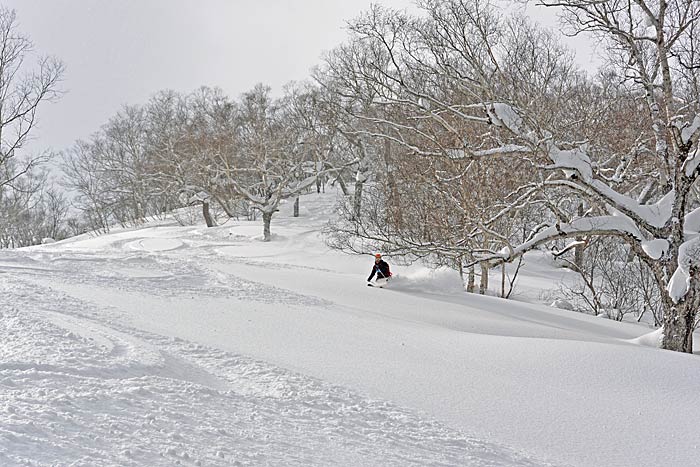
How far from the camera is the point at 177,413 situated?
14.2 feet

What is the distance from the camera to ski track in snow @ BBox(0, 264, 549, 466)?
3.66 m

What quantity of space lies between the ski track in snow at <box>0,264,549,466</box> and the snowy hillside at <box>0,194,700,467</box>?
0.02 meters

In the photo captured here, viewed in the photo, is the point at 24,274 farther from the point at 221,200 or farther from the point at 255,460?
the point at 221,200

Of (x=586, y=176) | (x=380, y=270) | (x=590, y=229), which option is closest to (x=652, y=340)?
(x=590, y=229)

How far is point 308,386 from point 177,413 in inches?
55.9

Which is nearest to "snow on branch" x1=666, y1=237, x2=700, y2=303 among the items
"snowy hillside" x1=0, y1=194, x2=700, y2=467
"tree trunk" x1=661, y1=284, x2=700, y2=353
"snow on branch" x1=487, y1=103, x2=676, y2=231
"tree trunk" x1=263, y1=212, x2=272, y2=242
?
"tree trunk" x1=661, y1=284, x2=700, y2=353

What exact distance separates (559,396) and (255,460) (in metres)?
3.41

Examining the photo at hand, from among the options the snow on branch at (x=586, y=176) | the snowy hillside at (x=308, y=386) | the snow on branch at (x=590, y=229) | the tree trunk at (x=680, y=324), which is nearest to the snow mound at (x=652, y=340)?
the tree trunk at (x=680, y=324)

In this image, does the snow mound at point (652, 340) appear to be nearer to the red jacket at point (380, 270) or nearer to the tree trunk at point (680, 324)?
the tree trunk at point (680, 324)

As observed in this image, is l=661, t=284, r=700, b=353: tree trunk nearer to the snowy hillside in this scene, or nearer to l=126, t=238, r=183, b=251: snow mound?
the snowy hillside

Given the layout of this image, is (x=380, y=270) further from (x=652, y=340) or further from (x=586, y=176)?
(x=652, y=340)

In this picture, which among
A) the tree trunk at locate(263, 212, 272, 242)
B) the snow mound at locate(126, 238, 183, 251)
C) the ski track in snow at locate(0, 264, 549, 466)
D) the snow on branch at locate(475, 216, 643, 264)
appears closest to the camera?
the ski track in snow at locate(0, 264, 549, 466)

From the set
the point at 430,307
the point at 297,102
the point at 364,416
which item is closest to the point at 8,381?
the point at 364,416

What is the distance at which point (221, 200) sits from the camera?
34.8 m
